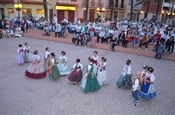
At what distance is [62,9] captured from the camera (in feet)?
118

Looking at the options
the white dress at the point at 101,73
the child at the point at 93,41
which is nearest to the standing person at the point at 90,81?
the white dress at the point at 101,73

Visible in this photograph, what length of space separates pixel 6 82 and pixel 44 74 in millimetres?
1875

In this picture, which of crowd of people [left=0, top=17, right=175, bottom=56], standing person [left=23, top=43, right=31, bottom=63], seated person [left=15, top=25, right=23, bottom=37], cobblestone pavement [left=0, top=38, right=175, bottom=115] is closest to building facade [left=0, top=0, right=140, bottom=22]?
seated person [left=15, top=25, right=23, bottom=37]

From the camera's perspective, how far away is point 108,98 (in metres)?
8.52

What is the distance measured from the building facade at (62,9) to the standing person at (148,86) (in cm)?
2646

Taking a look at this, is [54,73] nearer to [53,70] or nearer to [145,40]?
[53,70]

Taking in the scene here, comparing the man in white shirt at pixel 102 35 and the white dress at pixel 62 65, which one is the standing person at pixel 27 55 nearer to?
the white dress at pixel 62 65

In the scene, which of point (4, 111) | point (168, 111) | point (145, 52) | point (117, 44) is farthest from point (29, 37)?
point (168, 111)

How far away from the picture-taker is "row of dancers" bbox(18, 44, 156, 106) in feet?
25.8

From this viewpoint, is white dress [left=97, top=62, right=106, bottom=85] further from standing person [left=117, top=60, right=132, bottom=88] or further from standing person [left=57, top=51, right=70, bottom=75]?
standing person [left=57, top=51, right=70, bottom=75]

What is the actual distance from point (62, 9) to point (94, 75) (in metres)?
29.2

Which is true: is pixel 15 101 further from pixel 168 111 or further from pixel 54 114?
pixel 168 111

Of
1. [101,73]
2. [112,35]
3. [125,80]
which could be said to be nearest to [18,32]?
[112,35]

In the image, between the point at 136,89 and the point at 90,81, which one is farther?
the point at 90,81
